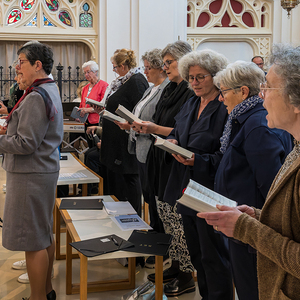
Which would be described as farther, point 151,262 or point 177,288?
point 151,262

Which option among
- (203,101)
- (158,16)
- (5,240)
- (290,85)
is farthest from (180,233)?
(158,16)

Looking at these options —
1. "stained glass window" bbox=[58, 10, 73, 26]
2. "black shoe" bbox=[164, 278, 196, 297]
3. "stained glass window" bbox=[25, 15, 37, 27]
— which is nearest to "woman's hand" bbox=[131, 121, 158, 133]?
"black shoe" bbox=[164, 278, 196, 297]

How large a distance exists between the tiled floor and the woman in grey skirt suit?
18.2 inches

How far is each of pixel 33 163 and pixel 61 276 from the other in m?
1.20

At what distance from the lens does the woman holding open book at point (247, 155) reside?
5.61ft

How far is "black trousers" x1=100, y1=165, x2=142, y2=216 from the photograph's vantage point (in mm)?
3537

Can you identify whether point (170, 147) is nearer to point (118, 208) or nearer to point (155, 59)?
point (118, 208)

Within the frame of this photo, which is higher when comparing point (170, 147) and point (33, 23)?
point (33, 23)

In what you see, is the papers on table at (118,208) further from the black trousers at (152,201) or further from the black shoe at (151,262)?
the black shoe at (151,262)

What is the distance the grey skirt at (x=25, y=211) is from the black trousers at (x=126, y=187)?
1288 mm

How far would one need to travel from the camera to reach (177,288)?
269 cm

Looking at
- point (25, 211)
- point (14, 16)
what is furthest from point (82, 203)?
point (14, 16)

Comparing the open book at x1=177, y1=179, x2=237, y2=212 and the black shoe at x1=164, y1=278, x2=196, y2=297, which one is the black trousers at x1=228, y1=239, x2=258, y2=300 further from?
the black shoe at x1=164, y1=278, x2=196, y2=297

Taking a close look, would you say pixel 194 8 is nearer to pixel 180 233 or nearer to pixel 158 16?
pixel 158 16
